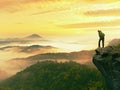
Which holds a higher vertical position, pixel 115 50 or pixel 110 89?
pixel 115 50

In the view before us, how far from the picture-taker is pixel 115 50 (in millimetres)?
94562

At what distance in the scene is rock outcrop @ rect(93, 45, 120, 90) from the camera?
9281 centimetres

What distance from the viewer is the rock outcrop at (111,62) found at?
9281cm

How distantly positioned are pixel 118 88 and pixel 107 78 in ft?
18.3

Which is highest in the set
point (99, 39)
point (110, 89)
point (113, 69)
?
point (99, 39)

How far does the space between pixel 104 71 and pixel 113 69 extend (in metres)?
4.02

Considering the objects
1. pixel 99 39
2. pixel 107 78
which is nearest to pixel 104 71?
pixel 107 78

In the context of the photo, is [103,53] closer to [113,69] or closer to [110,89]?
[113,69]

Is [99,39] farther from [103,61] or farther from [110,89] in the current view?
[110,89]

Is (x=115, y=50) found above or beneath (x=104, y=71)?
above

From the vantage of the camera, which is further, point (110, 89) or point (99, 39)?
point (110, 89)

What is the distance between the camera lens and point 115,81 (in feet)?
307

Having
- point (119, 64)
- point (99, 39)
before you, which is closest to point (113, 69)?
point (119, 64)

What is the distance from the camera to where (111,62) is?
308 ft
